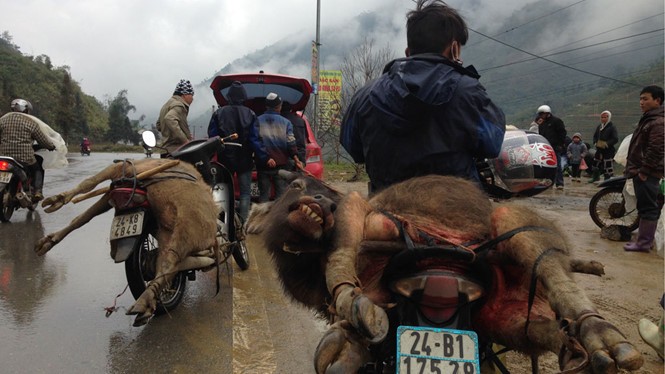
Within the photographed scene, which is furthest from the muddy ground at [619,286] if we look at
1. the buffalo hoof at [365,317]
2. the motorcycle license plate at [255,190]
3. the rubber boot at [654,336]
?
the motorcycle license plate at [255,190]

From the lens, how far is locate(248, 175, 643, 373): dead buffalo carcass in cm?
158

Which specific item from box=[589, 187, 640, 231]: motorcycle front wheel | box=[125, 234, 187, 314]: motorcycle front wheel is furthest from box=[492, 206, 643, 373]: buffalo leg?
box=[589, 187, 640, 231]: motorcycle front wheel

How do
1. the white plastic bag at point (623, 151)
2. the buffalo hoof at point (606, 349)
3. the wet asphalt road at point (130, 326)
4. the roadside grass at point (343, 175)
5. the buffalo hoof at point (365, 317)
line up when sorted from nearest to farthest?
the buffalo hoof at point (606, 349)
the buffalo hoof at point (365, 317)
the wet asphalt road at point (130, 326)
the white plastic bag at point (623, 151)
the roadside grass at point (343, 175)

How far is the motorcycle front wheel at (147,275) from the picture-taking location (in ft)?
12.8

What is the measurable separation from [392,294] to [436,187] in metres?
0.48

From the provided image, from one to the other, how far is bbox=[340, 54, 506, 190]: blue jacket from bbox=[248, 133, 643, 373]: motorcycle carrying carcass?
322mm

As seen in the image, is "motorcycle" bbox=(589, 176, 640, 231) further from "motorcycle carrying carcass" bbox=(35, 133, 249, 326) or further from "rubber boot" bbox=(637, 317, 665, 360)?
"motorcycle carrying carcass" bbox=(35, 133, 249, 326)

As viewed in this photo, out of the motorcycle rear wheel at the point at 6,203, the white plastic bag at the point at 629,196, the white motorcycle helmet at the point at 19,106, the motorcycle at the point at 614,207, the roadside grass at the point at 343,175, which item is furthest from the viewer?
the roadside grass at the point at 343,175

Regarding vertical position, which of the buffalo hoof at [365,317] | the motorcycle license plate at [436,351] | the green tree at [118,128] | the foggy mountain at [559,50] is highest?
the foggy mountain at [559,50]

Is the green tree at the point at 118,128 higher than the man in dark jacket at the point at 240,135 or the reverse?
higher

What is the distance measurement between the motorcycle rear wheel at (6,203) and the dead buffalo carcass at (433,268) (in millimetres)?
7624

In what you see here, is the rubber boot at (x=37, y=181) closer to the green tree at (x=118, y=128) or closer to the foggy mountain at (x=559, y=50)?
the foggy mountain at (x=559, y=50)

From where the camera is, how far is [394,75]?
93.0 inches

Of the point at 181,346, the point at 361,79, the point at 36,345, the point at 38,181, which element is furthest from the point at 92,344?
the point at 361,79
